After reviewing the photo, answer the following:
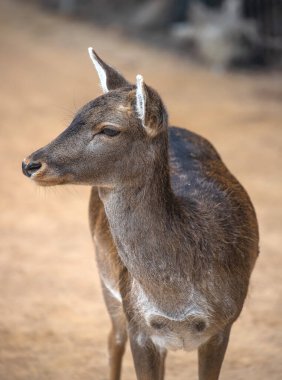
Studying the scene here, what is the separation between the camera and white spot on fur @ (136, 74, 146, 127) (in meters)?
4.11

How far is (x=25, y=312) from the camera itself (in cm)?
723

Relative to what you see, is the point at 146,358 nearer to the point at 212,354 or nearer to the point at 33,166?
the point at 212,354

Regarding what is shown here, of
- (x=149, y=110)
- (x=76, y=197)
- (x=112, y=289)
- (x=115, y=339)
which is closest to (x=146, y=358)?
(x=112, y=289)

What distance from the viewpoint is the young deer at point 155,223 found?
4289mm

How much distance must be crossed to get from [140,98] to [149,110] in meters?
0.07

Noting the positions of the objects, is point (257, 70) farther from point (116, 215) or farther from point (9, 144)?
point (116, 215)

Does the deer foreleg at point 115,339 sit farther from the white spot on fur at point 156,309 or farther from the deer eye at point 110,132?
the deer eye at point 110,132

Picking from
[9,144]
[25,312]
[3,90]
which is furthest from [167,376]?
[3,90]

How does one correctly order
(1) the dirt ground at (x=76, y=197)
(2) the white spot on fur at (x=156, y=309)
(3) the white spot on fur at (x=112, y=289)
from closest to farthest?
1. (2) the white spot on fur at (x=156, y=309)
2. (3) the white spot on fur at (x=112, y=289)
3. (1) the dirt ground at (x=76, y=197)

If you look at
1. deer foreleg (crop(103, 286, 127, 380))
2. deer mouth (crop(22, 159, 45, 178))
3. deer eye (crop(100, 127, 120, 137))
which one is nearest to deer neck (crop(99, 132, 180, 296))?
deer eye (crop(100, 127, 120, 137))

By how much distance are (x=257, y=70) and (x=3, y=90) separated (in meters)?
3.94

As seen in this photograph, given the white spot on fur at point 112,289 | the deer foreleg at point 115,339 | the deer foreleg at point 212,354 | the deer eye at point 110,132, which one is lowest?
the deer foreleg at point 115,339

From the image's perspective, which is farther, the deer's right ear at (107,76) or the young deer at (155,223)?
the deer's right ear at (107,76)

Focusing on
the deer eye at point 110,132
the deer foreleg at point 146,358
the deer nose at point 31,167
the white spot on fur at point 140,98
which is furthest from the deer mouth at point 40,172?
the deer foreleg at point 146,358
